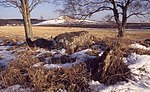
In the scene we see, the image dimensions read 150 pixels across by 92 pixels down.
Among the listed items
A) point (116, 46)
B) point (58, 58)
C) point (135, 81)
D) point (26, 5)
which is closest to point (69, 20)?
point (26, 5)

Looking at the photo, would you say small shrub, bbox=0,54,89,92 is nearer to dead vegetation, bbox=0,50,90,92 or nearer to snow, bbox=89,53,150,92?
dead vegetation, bbox=0,50,90,92

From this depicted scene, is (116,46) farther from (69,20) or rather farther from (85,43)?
(69,20)

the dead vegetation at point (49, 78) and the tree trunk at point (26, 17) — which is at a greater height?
the tree trunk at point (26, 17)

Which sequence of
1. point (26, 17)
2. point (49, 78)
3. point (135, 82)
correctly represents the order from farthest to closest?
point (26, 17), point (49, 78), point (135, 82)

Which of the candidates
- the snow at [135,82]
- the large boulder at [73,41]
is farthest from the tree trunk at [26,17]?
the snow at [135,82]

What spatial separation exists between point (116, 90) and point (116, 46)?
1.58 metres

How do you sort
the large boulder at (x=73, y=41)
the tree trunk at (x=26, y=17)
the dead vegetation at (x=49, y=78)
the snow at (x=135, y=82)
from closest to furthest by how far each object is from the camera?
the snow at (x=135, y=82), the dead vegetation at (x=49, y=78), the large boulder at (x=73, y=41), the tree trunk at (x=26, y=17)

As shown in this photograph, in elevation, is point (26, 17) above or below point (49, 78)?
above

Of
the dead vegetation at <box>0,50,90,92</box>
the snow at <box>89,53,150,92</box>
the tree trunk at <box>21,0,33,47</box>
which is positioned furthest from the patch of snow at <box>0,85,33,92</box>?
the tree trunk at <box>21,0,33,47</box>

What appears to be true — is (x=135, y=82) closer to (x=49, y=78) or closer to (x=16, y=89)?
(x=49, y=78)

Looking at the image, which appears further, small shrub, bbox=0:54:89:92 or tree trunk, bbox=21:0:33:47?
tree trunk, bbox=21:0:33:47

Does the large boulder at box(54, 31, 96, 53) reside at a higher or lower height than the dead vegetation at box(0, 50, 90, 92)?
higher

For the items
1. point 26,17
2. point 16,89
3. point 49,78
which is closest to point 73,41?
point 49,78

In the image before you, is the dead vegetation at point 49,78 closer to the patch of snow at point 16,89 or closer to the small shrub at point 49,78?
the small shrub at point 49,78
